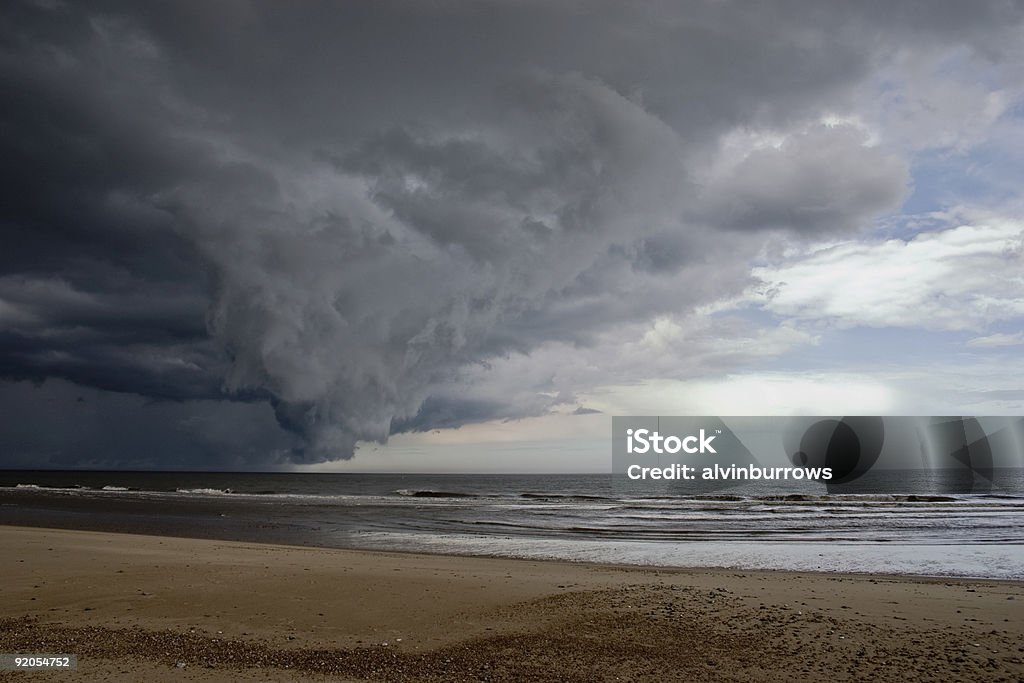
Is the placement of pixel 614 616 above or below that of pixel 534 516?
above

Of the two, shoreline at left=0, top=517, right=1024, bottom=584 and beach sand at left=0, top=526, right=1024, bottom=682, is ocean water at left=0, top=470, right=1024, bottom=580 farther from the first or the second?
beach sand at left=0, top=526, right=1024, bottom=682

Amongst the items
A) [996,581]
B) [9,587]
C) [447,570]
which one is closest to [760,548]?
[996,581]

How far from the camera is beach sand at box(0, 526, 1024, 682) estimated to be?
842 cm

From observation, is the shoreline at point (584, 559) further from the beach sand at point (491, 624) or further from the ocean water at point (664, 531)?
the beach sand at point (491, 624)

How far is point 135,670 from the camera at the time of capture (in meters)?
8.16

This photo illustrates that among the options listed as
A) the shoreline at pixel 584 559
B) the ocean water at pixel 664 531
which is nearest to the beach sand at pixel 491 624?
the shoreline at pixel 584 559

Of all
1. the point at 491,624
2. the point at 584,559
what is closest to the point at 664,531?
the point at 584,559

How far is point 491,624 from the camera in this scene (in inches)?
428

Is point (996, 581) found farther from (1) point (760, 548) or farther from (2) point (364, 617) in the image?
(2) point (364, 617)

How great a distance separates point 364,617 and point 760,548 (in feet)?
66.7

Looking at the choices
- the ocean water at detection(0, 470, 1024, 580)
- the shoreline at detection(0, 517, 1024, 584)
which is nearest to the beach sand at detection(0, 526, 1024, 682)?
the shoreline at detection(0, 517, 1024, 584)

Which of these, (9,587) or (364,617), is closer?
(364,617)

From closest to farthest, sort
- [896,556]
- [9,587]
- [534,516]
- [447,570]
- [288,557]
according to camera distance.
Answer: [9,587]
[447,570]
[288,557]
[896,556]
[534,516]

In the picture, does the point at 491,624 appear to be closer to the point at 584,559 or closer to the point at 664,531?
the point at 584,559
